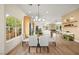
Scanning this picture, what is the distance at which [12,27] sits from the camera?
405 centimetres

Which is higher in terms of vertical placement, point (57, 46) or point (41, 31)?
point (41, 31)

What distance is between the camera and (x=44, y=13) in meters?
3.97

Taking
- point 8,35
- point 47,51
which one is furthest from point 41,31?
point 8,35

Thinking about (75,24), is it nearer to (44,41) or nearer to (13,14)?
(44,41)

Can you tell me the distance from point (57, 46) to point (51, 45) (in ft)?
0.55

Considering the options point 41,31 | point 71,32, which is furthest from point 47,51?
point 71,32

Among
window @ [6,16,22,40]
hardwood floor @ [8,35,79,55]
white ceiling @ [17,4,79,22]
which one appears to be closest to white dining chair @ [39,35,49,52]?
hardwood floor @ [8,35,79,55]

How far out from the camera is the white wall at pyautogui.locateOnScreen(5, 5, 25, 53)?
3.85m

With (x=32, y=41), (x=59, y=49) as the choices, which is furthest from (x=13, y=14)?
(x=59, y=49)

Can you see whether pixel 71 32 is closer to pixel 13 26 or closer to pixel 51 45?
pixel 51 45

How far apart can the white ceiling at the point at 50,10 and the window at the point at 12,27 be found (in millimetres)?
376

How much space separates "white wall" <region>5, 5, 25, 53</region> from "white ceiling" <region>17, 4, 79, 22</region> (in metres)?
0.13

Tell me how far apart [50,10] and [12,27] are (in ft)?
3.69
